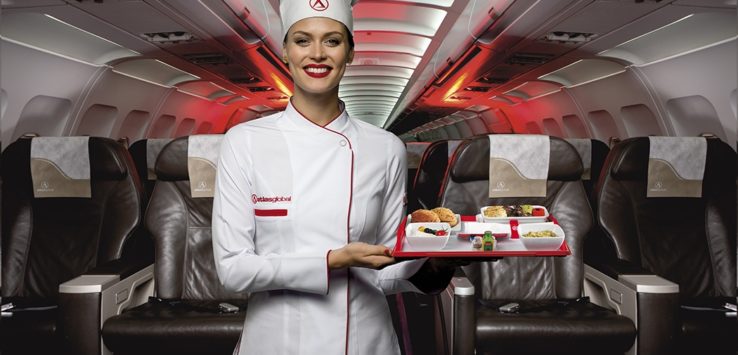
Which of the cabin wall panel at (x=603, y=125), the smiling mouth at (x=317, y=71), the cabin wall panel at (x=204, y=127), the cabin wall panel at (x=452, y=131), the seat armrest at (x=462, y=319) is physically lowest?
the seat armrest at (x=462, y=319)

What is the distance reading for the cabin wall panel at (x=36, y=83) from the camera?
4.16m

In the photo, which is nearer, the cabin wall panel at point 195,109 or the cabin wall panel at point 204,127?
the cabin wall panel at point 195,109

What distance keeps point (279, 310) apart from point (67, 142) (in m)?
2.17

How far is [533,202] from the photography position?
2.86m

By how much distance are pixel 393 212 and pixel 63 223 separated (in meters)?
2.38

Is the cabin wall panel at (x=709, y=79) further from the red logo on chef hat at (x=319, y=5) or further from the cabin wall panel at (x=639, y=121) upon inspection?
the red logo on chef hat at (x=319, y=5)

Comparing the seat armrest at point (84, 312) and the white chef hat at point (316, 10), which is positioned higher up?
the white chef hat at point (316, 10)

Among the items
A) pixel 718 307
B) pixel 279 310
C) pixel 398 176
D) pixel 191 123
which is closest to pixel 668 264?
pixel 718 307

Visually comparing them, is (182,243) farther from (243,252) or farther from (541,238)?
(541,238)

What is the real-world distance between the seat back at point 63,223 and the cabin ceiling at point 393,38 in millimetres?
1446

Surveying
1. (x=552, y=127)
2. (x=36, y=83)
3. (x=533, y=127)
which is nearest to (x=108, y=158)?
(x=36, y=83)

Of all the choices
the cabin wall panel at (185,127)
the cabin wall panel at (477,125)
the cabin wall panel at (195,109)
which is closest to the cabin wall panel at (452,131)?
the cabin wall panel at (477,125)

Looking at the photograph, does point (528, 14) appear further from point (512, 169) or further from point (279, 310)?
point (279, 310)

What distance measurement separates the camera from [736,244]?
2.93m
